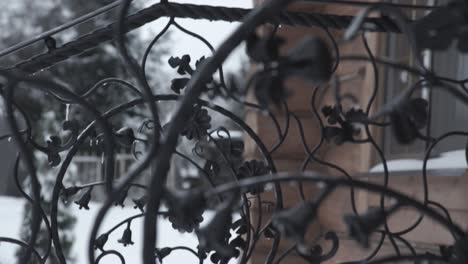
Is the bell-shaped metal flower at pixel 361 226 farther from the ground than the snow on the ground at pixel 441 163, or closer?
closer

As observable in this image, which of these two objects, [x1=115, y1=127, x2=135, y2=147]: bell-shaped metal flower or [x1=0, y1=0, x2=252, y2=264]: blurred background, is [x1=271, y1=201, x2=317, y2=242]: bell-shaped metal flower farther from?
[x1=0, y1=0, x2=252, y2=264]: blurred background

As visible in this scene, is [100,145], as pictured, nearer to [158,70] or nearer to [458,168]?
[458,168]

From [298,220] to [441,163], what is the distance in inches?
54.2

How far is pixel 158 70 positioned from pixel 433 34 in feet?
15.6

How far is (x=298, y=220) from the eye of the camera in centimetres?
57

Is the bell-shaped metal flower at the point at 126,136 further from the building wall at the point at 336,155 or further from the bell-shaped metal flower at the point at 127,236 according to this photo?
the building wall at the point at 336,155

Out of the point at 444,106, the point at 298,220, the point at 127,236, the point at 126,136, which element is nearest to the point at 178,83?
the point at 126,136

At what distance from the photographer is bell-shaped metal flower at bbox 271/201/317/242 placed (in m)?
0.57

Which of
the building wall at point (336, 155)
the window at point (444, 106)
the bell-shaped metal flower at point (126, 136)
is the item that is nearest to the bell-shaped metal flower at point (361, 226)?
the bell-shaped metal flower at point (126, 136)

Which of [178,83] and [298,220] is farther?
[178,83]

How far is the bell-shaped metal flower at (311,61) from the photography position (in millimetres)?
540

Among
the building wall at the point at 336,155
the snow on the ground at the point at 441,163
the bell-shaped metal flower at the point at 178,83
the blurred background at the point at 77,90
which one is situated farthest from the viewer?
the blurred background at the point at 77,90

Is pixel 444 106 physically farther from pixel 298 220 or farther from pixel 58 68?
pixel 58 68

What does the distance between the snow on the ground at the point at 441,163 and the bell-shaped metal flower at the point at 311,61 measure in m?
1.31
